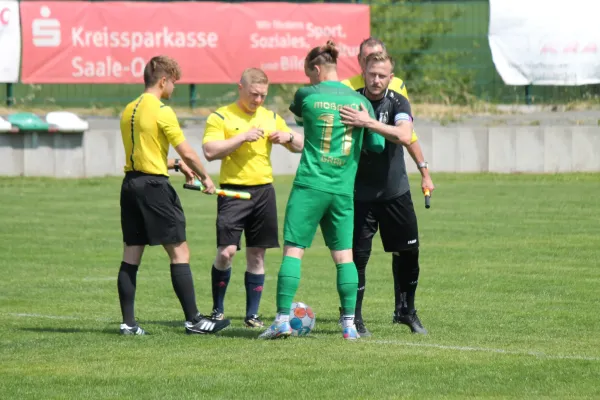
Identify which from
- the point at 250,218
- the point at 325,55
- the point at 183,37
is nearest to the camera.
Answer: the point at 325,55

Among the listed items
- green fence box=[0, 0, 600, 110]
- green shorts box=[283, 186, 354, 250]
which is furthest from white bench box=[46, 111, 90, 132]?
green shorts box=[283, 186, 354, 250]

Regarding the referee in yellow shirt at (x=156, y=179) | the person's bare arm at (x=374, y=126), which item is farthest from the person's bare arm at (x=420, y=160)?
the referee in yellow shirt at (x=156, y=179)

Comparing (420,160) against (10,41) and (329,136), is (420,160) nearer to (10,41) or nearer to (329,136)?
(329,136)

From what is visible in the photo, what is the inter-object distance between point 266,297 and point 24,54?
50.2ft

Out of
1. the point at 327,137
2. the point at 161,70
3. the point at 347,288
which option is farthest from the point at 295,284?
the point at 161,70

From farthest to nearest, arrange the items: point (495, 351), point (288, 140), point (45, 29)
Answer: point (45, 29)
point (288, 140)
point (495, 351)

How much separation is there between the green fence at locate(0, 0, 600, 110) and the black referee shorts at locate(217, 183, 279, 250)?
1736 centimetres

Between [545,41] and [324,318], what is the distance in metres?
18.6

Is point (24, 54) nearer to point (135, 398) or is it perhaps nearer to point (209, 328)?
point (209, 328)

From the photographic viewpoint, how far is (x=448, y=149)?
84.0 ft

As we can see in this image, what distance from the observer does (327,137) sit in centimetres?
849

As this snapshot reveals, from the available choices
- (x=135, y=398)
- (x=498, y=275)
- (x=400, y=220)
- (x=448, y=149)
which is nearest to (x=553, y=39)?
(x=448, y=149)

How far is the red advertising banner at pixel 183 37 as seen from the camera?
85.1 ft

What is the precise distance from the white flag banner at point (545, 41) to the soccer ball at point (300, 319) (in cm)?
1967
